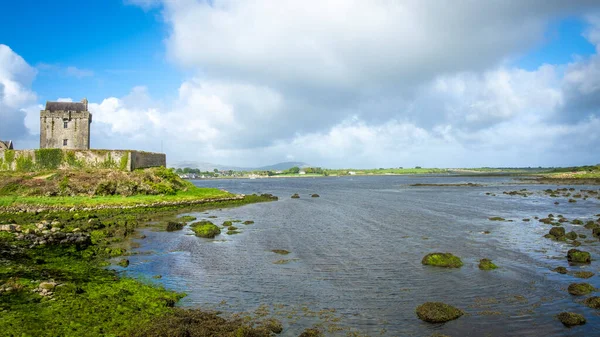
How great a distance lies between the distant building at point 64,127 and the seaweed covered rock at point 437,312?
67.6m

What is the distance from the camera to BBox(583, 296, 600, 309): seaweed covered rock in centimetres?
1609

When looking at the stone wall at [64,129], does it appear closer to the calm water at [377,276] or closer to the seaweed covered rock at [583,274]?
the calm water at [377,276]

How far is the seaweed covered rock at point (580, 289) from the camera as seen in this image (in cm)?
1778

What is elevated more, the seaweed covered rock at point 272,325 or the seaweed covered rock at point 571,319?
the seaweed covered rock at point 571,319

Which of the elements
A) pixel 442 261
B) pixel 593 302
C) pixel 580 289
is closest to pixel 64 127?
pixel 442 261

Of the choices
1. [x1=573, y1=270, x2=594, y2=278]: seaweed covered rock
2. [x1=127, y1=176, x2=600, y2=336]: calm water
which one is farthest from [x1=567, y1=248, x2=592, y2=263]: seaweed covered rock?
[x1=573, y1=270, x2=594, y2=278]: seaweed covered rock

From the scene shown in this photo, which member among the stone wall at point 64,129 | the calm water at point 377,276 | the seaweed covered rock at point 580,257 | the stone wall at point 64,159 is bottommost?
the calm water at point 377,276

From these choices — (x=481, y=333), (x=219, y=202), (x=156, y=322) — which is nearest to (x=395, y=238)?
(x=481, y=333)

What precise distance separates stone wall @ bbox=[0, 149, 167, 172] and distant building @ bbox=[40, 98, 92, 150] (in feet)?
16.1

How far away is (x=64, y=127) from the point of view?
217 ft

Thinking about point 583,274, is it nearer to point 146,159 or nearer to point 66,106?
point 146,159

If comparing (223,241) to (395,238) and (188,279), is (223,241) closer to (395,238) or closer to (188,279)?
(188,279)

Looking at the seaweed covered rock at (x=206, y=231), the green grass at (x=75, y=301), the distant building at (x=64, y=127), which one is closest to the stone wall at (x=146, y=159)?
the distant building at (x=64, y=127)

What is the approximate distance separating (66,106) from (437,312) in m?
73.4
